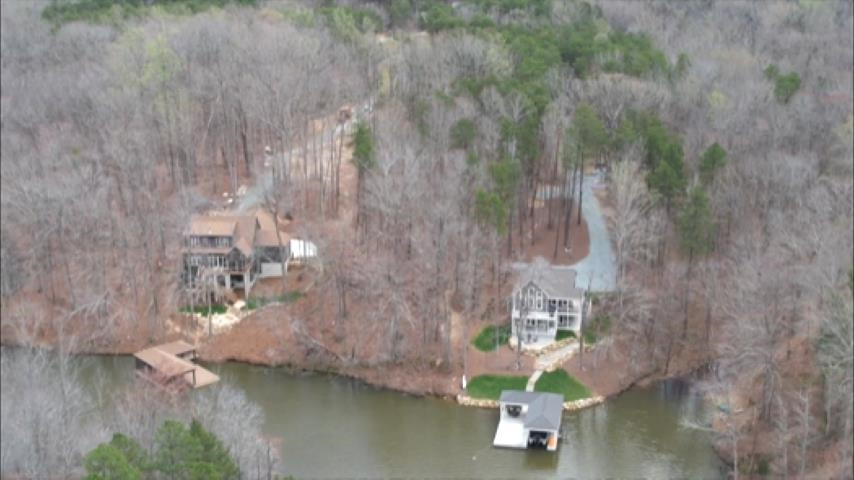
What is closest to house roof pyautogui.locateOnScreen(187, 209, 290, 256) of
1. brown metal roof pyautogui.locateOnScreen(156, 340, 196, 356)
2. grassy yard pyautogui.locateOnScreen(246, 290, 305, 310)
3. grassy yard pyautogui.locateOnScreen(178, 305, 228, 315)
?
grassy yard pyautogui.locateOnScreen(246, 290, 305, 310)

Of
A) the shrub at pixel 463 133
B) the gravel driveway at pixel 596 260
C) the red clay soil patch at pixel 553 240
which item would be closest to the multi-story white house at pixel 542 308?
the gravel driveway at pixel 596 260

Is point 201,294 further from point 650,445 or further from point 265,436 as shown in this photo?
point 650,445

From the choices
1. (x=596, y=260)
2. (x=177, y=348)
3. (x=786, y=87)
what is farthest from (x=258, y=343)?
(x=786, y=87)

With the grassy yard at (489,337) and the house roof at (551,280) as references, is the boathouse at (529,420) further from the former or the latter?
the house roof at (551,280)

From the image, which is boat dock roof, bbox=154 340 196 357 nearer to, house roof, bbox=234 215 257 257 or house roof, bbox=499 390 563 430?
house roof, bbox=234 215 257 257

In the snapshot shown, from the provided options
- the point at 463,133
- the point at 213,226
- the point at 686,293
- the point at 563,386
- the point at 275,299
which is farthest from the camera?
the point at 463,133

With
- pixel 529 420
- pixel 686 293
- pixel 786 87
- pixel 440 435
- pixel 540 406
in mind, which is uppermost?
pixel 786 87

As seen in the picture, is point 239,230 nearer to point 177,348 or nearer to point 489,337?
point 177,348
